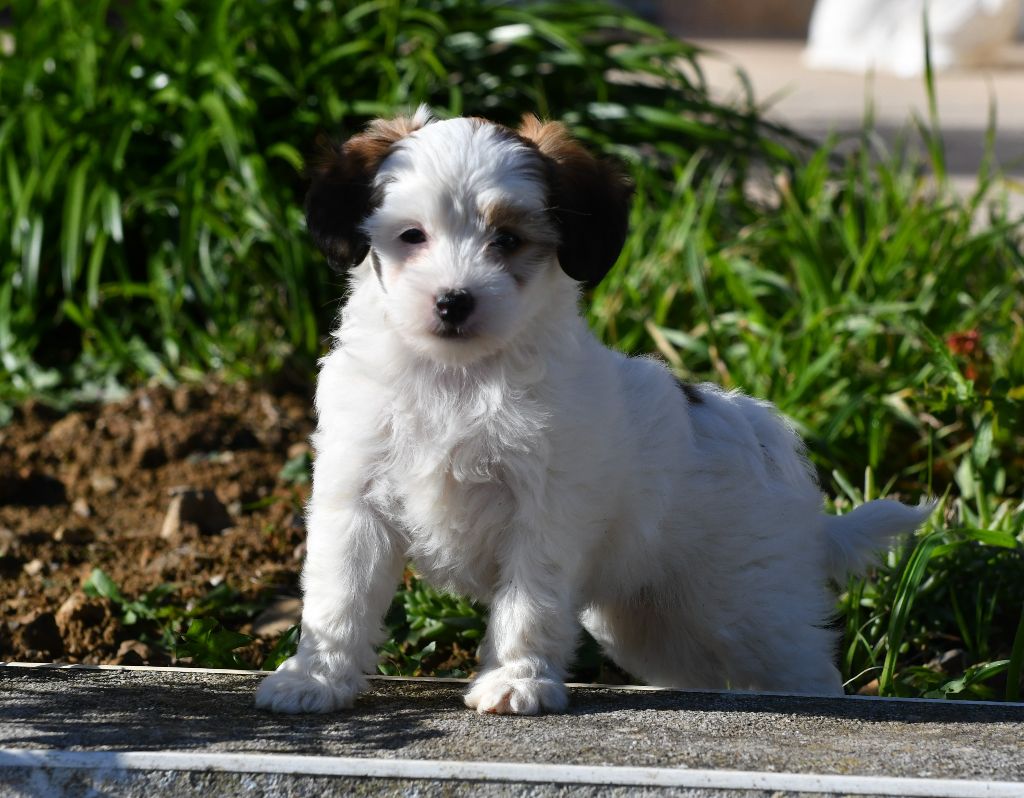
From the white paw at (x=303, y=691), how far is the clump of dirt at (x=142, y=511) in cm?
98

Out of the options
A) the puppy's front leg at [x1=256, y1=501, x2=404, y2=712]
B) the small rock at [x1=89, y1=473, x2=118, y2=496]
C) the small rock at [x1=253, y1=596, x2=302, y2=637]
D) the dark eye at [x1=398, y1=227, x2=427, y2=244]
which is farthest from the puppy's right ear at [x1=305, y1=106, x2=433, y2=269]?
the small rock at [x1=89, y1=473, x2=118, y2=496]

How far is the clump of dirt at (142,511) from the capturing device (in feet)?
13.7

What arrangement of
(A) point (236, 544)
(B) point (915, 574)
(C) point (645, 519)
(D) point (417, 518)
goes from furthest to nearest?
(A) point (236, 544) < (B) point (915, 574) < (C) point (645, 519) < (D) point (417, 518)

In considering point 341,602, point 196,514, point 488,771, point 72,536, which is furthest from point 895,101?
point 488,771

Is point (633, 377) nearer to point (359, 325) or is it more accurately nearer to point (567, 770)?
point (359, 325)

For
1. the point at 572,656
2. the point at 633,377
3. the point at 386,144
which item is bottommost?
the point at 572,656

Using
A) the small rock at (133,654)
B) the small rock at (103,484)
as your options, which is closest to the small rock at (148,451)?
the small rock at (103,484)

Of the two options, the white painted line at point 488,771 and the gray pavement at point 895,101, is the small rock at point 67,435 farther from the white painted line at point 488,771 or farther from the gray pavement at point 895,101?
the gray pavement at point 895,101

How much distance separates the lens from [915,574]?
3793 mm

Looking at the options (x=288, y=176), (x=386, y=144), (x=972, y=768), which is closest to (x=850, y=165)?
(x=288, y=176)

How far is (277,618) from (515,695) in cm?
147

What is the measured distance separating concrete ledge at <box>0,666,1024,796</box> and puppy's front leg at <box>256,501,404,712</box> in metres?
0.10

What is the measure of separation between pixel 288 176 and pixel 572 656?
4.11m

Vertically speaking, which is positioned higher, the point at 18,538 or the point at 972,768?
the point at 972,768
